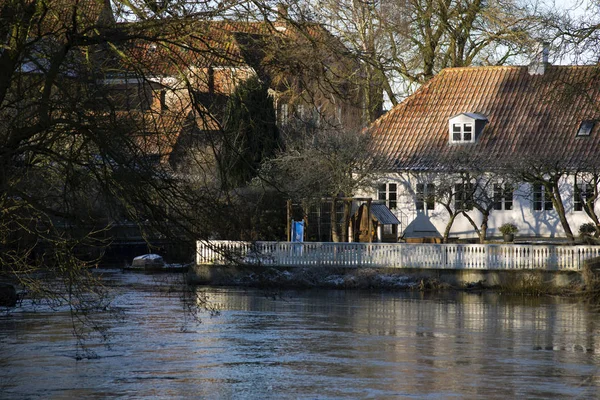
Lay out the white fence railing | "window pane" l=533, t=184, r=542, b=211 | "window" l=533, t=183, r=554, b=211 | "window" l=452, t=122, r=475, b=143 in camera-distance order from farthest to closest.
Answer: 1. "window" l=452, t=122, r=475, b=143
2. "window pane" l=533, t=184, r=542, b=211
3. "window" l=533, t=183, r=554, b=211
4. the white fence railing

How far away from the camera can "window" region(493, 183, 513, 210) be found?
40.3 m

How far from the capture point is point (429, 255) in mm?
32844

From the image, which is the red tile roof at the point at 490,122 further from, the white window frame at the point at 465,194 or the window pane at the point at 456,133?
the white window frame at the point at 465,194

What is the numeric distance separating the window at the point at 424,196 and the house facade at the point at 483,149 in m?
0.04

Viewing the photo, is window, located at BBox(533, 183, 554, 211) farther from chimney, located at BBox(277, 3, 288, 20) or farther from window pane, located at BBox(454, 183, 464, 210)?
chimney, located at BBox(277, 3, 288, 20)

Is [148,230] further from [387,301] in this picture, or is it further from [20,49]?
[387,301]

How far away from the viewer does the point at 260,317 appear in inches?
1017

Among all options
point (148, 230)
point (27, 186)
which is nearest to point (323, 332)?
point (27, 186)

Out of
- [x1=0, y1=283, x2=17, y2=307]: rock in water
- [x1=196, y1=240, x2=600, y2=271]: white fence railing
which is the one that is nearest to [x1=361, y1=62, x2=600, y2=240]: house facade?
[x1=196, y1=240, x2=600, y2=271]: white fence railing

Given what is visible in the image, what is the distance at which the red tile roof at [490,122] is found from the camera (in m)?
43.2

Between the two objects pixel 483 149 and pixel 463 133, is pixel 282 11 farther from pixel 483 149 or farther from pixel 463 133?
pixel 463 133

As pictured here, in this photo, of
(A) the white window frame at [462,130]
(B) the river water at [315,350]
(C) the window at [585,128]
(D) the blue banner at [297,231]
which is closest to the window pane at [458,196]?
(A) the white window frame at [462,130]

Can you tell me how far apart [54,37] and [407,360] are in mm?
9492

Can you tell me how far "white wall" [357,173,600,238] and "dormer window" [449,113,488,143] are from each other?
2.67m
